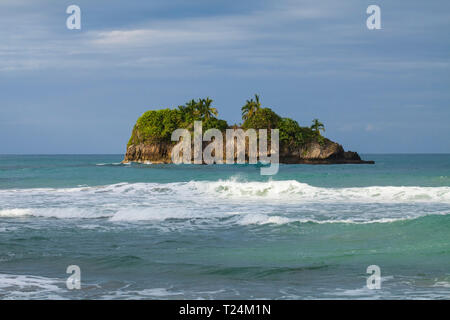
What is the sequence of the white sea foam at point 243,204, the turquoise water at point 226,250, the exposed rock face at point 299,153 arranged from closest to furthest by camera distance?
the turquoise water at point 226,250 → the white sea foam at point 243,204 → the exposed rock face at point 299,153

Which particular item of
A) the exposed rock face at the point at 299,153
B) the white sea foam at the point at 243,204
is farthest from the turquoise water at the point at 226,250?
the exposed rock face at the point at 299,153

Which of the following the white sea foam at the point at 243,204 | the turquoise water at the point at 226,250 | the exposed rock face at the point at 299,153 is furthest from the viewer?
the exposed rock face at the point at 299,153

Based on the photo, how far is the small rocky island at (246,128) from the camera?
260 feet

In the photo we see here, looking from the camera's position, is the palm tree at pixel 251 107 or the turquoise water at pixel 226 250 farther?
the palm tree at pixel 251 107

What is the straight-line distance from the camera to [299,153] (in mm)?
79812

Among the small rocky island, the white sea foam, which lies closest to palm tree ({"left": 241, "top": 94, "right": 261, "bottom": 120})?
the small rocky island

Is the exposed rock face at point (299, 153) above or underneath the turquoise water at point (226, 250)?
above

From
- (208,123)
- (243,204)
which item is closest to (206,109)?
(208,123)

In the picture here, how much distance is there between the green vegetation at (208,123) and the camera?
3132 inches

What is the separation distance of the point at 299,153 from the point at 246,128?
8712 millimetres

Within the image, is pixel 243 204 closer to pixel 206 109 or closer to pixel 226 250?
pixel 226 250

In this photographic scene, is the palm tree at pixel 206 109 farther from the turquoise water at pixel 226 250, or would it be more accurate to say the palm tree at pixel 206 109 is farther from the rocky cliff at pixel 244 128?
the turquoise water at pixel 226 250

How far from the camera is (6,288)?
314 inches
